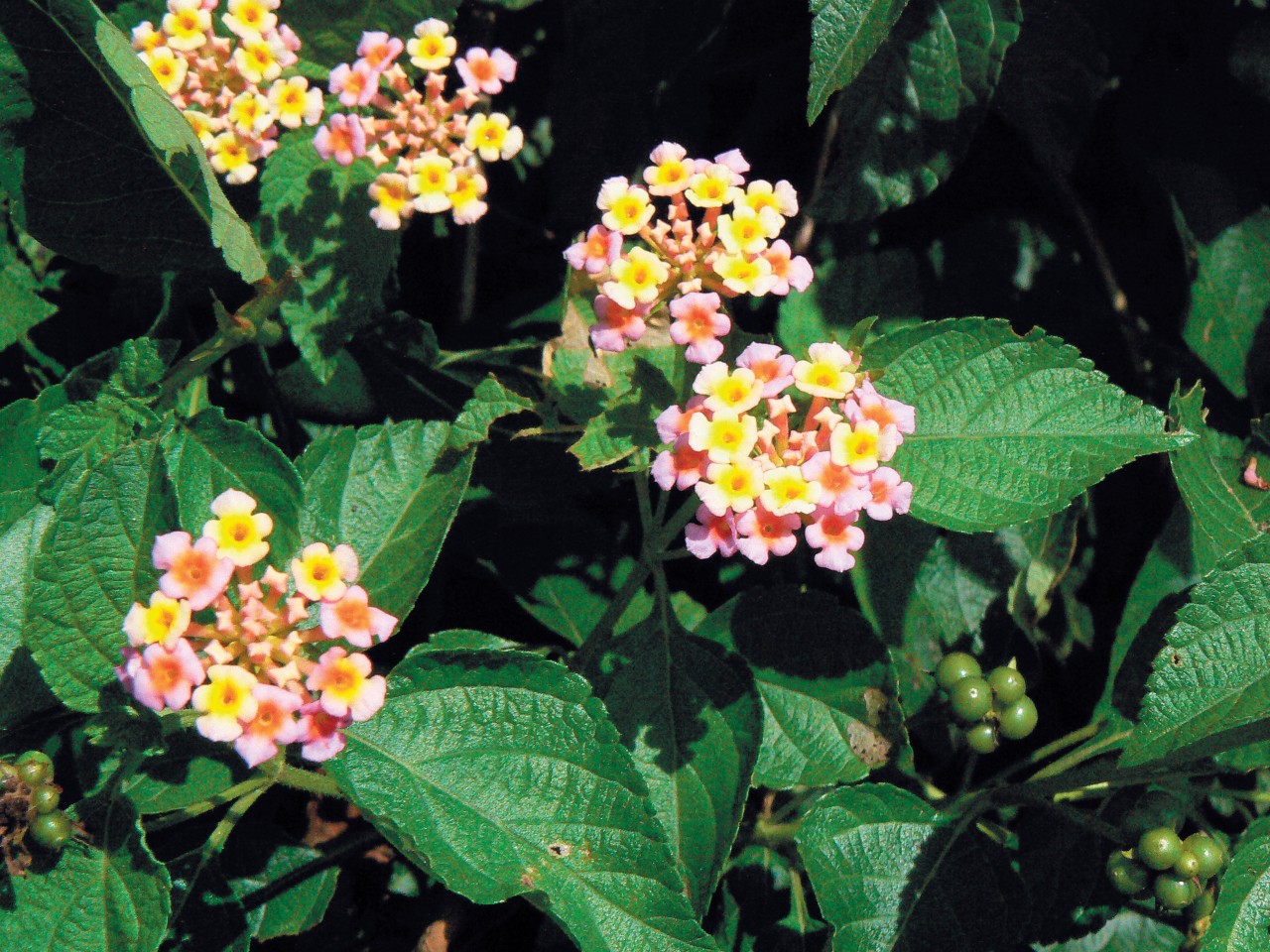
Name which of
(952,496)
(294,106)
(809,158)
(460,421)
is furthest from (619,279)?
(809,158)

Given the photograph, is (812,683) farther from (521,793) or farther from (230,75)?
(230,75)

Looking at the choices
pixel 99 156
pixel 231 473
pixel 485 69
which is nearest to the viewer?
pixel 231 473

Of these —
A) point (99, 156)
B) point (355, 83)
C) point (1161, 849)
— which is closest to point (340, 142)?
point (355, 83)

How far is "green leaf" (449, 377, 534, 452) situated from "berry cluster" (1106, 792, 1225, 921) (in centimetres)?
99

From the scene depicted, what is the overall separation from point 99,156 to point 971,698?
→ 1.46m

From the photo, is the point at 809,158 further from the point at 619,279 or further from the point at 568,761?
the point at 568,761

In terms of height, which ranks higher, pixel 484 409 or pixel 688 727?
pixel 484 409

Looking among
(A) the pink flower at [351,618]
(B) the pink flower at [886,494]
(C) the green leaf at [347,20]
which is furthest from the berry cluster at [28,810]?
(C) the green leaf at [347,20]

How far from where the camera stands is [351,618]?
1.34 metres

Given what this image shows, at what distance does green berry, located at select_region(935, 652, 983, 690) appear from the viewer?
1.72 m

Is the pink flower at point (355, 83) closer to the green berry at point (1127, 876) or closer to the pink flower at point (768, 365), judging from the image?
the pink flower at point (768, 365)

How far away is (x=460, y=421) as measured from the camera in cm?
152

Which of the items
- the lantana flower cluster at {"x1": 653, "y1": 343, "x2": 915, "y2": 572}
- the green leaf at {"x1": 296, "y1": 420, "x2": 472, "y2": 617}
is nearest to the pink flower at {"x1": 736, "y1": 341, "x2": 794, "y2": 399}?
the lantana flower cluster at {"x1": 653, "y1": 343, "x2": 915, "y2": 572}

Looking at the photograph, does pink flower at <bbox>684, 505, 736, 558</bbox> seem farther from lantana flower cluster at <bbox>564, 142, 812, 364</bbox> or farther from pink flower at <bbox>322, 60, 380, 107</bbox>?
pink flower at <bbox>322, 60, 380, 107</bbox>
